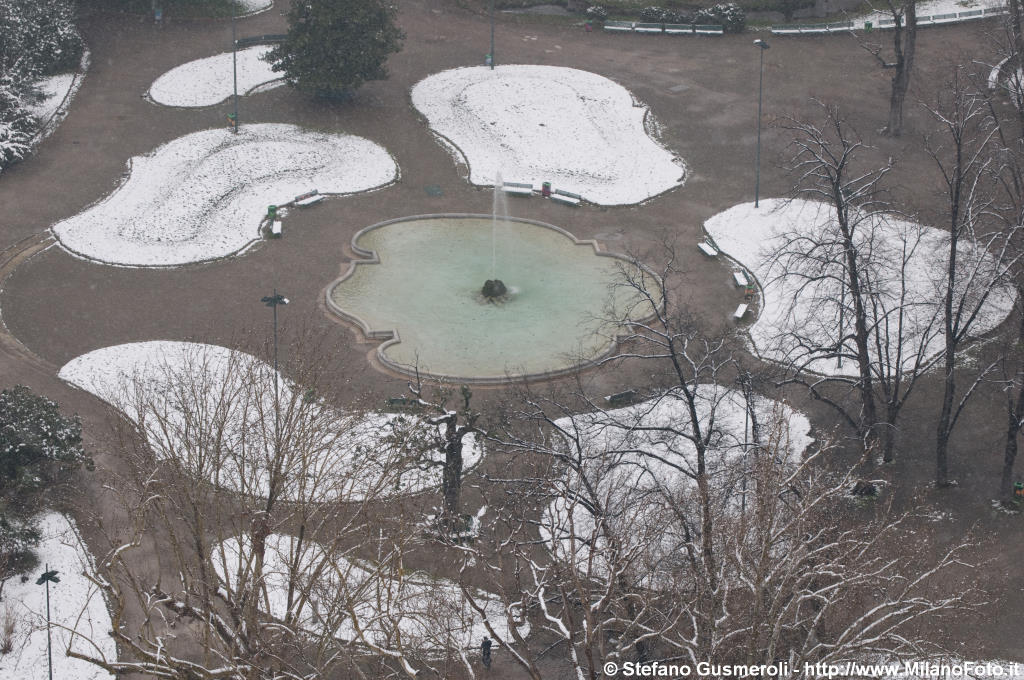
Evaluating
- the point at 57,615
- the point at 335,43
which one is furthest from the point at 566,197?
the point at 57,615

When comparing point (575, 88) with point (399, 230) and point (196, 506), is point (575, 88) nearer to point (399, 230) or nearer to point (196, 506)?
point (399, 230)

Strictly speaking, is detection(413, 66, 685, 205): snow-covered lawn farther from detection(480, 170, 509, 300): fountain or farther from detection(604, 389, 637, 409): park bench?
detection(604, 389, 637, 409): park bench

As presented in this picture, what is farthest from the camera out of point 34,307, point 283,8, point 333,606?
point 283,8

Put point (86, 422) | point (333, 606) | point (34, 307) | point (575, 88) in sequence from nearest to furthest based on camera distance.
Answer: point (333, 606) → point (86, 422) → point (34, 307) → point (575, 88)

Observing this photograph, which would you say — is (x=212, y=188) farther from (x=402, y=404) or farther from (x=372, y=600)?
(x=372, y=600)

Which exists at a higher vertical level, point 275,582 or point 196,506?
point 196,506

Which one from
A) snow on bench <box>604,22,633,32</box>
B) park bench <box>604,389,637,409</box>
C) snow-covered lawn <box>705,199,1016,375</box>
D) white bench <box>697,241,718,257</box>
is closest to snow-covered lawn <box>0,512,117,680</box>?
park bench <box>604,389,637,409</box>

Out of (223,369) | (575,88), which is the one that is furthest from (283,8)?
(223,369)

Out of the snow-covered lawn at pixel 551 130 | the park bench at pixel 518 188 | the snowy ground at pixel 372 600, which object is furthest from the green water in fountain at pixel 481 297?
the snowy ground at pixel 372 600
